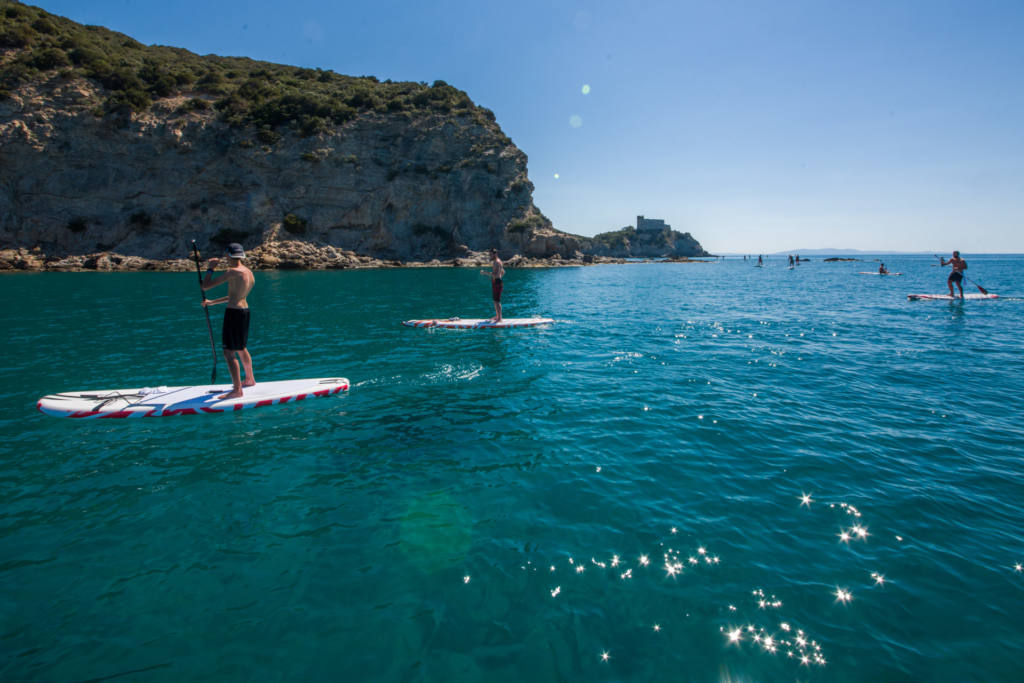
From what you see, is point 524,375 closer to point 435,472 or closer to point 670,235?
point 435,472

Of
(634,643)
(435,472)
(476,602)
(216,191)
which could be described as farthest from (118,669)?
(216,191)

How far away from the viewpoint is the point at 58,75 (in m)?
49.5

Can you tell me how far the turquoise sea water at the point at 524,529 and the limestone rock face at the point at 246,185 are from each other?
177ft

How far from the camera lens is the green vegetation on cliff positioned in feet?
165

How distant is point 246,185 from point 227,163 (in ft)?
12.2

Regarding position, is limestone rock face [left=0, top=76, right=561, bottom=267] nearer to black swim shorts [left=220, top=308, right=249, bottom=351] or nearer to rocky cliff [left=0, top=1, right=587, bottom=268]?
rocky cliff [left=0, top=1, right=587, bottom=268]

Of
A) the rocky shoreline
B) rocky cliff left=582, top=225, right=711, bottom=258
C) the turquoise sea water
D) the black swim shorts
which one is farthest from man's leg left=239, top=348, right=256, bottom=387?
rocky cliff left=582, top=225, right=711, bottom=258

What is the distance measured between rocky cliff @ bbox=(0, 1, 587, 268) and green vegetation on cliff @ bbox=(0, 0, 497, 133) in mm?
253

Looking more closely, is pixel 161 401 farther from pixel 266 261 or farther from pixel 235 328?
pixel 266 261

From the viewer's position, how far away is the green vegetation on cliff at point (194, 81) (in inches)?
1978

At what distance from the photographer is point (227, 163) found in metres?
57.3

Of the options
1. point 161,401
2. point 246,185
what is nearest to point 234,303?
point 161,401

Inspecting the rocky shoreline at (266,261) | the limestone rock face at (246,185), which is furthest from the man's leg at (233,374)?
the limestone rock face at (246,185)

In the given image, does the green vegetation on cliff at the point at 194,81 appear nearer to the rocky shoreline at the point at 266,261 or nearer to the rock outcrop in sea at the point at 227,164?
the rock outcrop in sea at the point at 227,164
